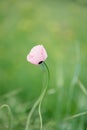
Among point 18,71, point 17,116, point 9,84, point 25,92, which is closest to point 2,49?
point 18,71

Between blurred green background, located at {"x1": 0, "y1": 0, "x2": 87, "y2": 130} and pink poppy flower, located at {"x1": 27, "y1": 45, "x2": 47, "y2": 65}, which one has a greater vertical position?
pink poppy flower, located at {"x1": 27, "y1": 45, "x2": 47, "y2": 65}

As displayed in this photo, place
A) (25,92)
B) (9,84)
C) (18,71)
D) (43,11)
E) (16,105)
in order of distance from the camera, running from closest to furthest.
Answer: (16,105)
(25,92)
(9,84)
(18,71)
(43,11)

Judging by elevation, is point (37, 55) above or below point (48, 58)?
above

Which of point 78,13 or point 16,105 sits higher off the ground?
point 16,105

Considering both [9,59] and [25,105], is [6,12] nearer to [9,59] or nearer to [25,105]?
[9,59]

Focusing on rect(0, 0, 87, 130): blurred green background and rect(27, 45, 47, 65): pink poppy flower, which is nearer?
rect(27, 45, 47, 65): pink poppy flower

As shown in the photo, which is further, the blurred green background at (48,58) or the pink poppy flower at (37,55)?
the blurred green background at (48,58)

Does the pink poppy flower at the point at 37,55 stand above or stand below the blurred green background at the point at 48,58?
above

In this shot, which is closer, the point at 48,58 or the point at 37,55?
the point at 37,55
